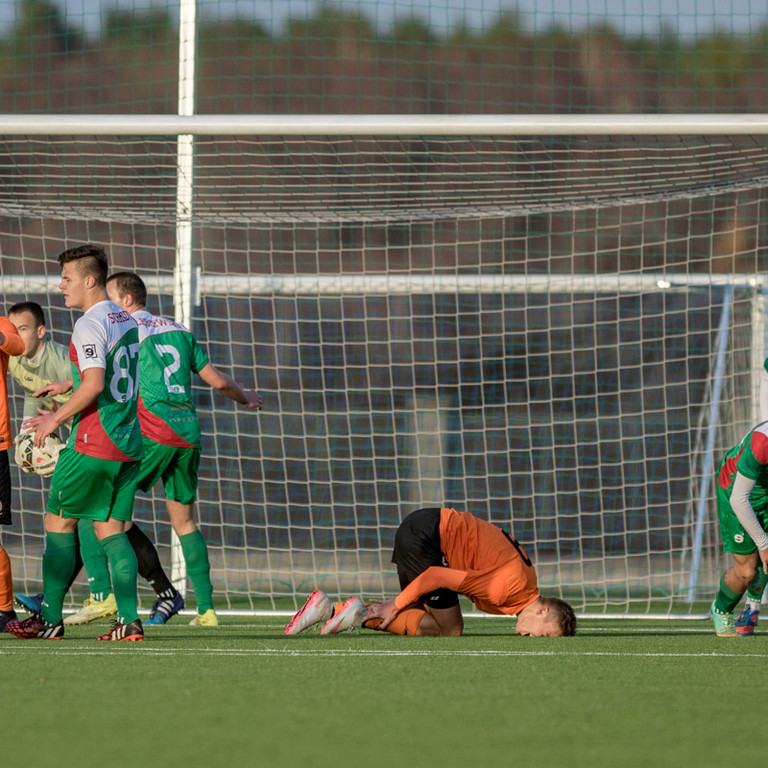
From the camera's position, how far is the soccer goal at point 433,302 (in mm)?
7754

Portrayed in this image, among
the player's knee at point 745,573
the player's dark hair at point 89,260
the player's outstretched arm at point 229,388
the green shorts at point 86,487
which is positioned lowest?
the player's knee at point 745,573

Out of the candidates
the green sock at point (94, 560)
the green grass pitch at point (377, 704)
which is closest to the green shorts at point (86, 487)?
the green grass pitch at point (377, 704)

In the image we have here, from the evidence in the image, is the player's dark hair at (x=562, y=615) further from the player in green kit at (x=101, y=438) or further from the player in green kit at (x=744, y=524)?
the player in green kit at (x=101, y=438)

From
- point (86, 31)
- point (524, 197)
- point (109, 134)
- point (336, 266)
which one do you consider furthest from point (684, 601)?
point (86, 31)

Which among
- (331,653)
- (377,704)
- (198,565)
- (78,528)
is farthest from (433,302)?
(377,704)

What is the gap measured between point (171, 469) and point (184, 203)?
2.18 m

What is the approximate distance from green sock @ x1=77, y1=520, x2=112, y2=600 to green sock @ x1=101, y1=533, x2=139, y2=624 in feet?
4.00

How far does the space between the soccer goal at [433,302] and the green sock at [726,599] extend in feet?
7.08

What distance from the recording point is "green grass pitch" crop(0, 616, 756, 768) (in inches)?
114

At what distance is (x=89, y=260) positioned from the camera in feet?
17.9

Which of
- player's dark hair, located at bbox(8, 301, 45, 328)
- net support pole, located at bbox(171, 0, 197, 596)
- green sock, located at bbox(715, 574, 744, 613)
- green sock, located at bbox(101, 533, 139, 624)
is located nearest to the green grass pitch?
green sock, located at bbox(101, 533, 139, 624)

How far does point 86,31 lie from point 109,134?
744cm

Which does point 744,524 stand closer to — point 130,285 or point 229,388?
point 229,388

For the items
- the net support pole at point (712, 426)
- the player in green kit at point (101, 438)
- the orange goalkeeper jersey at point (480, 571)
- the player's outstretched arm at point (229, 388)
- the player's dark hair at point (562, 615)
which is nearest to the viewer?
the player in green kit at point (101, 438)
